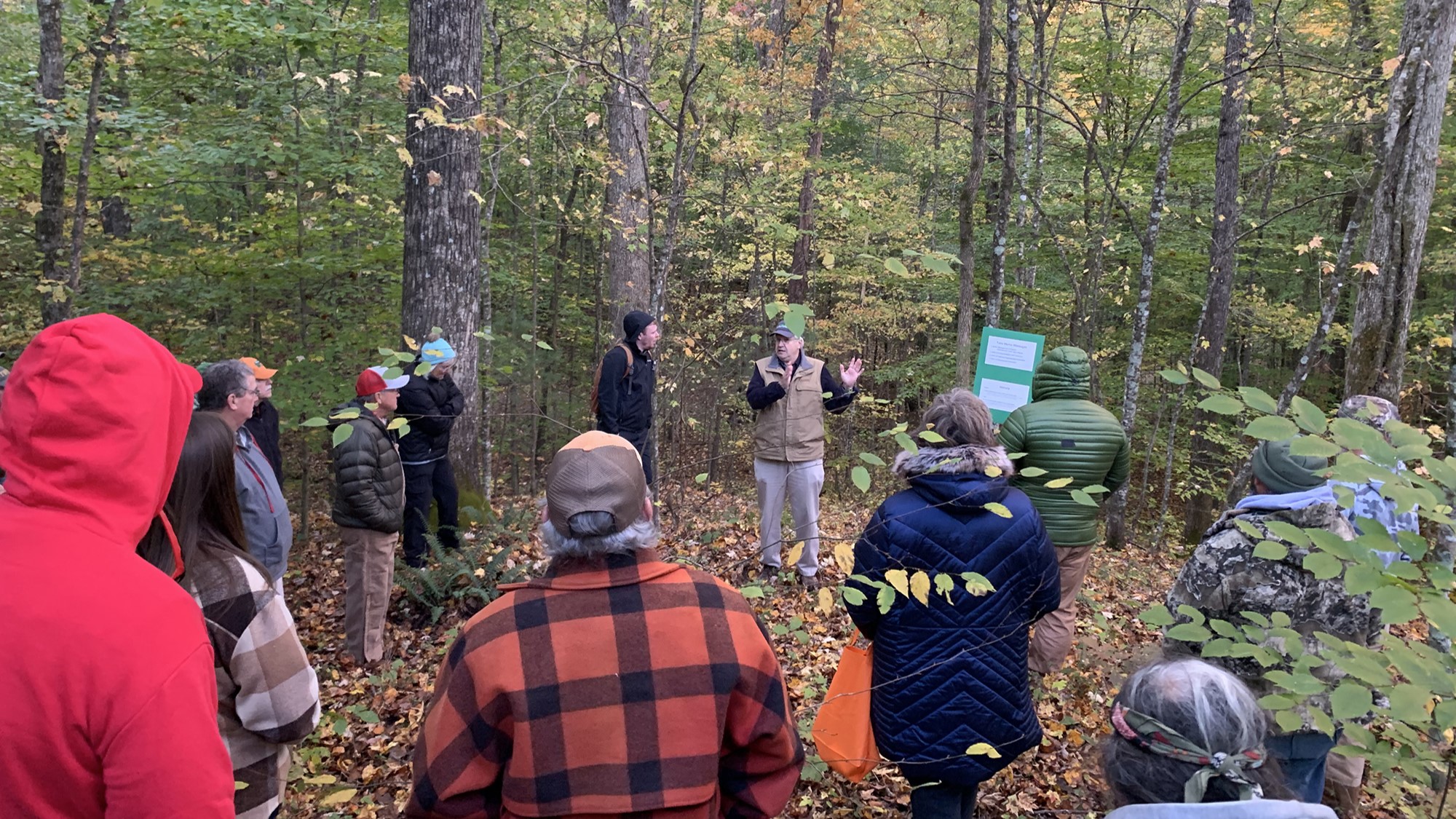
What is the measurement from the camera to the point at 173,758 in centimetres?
122

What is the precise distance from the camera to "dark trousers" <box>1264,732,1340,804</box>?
2652 millimetres

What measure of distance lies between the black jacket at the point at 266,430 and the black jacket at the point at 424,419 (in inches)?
35.0

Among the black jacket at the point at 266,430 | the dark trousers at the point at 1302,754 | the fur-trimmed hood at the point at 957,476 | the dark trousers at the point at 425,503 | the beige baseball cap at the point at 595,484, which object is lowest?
the dark trousers at the point at 425,503

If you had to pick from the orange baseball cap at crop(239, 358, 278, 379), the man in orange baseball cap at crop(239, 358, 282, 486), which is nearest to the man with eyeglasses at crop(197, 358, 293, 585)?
the orange baseball cap at crop(239, 358, 278, 379)

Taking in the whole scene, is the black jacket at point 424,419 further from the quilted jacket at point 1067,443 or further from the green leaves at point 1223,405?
the green leaves at point 1223,405

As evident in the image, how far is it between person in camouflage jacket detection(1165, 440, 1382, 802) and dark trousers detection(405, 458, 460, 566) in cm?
501

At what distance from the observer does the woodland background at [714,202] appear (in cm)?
621

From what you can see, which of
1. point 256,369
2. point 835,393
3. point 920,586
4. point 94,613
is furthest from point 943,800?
point 256,369

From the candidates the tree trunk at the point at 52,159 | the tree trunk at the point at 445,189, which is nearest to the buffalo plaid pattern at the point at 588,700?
the tree trunk at the point at 445,189

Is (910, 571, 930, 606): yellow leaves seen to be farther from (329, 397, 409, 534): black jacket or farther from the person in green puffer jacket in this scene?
(329, 397, 409, 534): black jacket

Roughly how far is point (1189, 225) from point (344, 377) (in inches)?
482

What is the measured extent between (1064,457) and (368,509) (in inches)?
159

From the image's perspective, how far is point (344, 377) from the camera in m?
8.50

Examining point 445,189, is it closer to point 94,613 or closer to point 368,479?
point 368,479
